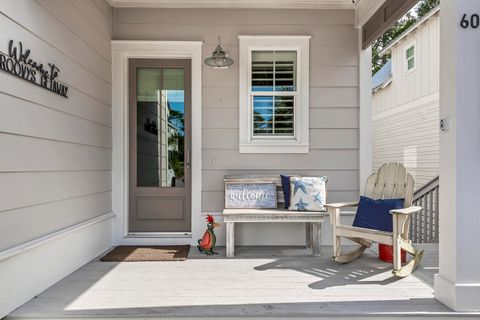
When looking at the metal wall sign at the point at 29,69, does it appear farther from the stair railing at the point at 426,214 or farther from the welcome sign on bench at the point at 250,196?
the stair railing at the point at 426,214

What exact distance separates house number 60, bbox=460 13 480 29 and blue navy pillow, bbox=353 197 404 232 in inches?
65.9

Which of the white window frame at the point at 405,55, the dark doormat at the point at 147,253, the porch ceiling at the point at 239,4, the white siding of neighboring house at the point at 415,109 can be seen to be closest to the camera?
the dark doormat at the point at 147,253

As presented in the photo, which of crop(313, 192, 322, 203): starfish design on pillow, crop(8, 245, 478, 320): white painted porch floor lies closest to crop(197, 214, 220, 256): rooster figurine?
crop(8, 245, 478, 320): white painted porch floor

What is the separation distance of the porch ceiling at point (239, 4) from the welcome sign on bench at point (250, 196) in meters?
2.17

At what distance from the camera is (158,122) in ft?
14.8

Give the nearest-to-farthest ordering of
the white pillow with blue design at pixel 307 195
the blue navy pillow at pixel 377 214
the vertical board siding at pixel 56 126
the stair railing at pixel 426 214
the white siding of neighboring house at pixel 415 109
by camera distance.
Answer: the vertical board siding at pixel 56 126, the blue navy pillow at pixel 377 214, the white pillow with blue design at pixel 307 195, the stair railing at pixel 426 214, the white siding of neighboring house at pixel 415 109

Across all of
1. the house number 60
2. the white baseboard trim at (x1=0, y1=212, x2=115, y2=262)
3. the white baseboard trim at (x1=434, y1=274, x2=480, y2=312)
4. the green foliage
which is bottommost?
the white baseboard trim at (x1=434, y1=274, x2=480, y2=312)

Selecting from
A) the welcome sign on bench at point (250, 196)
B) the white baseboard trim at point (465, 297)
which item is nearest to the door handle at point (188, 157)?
the welcome sign on bench at point (250, 196)

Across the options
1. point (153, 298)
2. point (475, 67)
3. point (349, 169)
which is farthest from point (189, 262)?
point (475, 67)

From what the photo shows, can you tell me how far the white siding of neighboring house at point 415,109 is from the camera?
6.85 m

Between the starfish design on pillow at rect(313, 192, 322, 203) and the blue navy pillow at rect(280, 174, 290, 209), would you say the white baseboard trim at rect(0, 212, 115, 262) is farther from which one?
the starfish design on pillow at rect(313, 192, 322, 203)

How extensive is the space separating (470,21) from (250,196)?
104 inches

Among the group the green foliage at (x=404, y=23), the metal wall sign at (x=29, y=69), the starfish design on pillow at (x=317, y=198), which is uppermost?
the green foliage at (x=404, y=23)

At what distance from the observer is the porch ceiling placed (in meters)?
4.29
